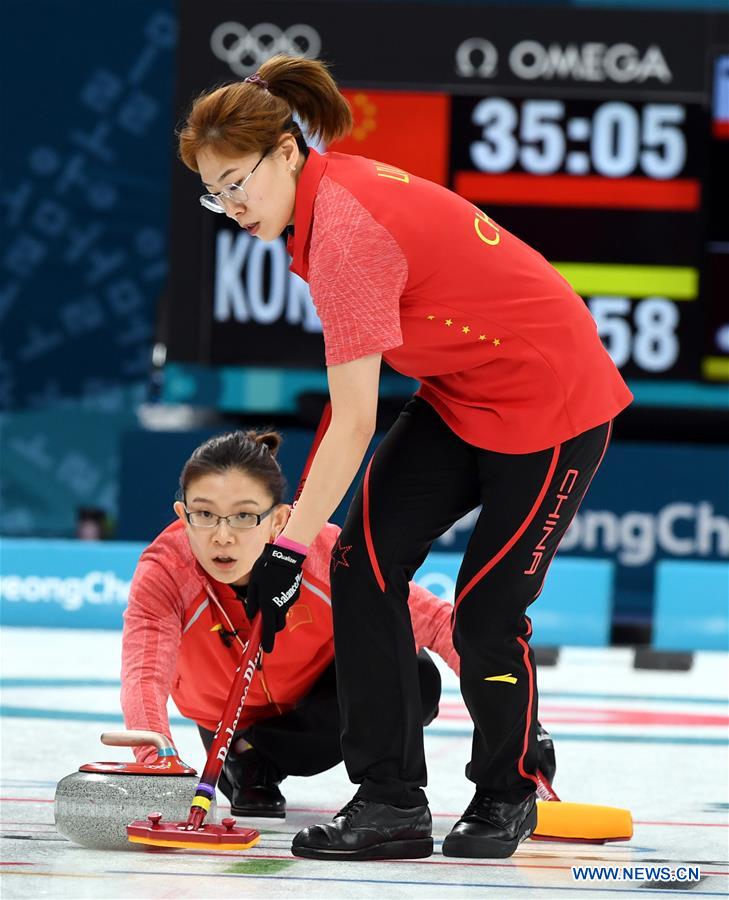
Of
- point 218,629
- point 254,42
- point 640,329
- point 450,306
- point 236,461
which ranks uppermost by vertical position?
point 254,42

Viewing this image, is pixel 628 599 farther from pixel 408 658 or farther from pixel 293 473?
pixel 408 658

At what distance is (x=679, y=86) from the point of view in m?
8.29

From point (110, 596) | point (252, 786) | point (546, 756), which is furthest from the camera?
point (110, 596)

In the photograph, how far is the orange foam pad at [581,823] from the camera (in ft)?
10.7

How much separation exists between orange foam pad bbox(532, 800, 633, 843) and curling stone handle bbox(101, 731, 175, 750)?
2.52 ft

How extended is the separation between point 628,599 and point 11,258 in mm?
7152

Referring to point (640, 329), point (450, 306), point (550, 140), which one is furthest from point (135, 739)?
point (550, 140)

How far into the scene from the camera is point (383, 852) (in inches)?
120

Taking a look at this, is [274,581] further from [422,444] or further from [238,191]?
[238,191]

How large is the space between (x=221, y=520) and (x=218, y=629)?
0.86 feet

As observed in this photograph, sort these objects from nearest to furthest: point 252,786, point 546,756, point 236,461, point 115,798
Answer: point 115,798, point 546,756, point 236,461, point 252,786

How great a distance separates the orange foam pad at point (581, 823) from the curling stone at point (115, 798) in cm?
73

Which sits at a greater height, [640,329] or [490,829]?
[640,329]

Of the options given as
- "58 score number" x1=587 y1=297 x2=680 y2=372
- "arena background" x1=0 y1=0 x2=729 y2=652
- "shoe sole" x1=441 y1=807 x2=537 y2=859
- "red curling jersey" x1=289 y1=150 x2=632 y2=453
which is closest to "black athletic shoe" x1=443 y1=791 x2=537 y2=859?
"shoe sole" x1=441 y1=807 x2=537 y2=859
